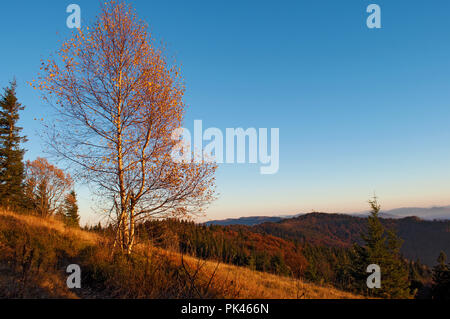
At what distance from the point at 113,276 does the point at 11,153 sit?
32.4 meters

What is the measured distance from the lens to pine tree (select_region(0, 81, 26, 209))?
27.4 metres

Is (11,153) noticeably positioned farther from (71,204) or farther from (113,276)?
(113,276)

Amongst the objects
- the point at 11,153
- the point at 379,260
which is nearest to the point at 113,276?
the point at 379,260

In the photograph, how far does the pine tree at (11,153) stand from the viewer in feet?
90.0

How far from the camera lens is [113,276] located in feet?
21.1

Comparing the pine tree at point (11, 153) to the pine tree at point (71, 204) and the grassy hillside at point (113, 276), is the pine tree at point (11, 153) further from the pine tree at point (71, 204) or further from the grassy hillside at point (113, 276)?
the grassy hillside at point (113, 276)

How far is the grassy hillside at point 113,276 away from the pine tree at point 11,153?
24766 mm

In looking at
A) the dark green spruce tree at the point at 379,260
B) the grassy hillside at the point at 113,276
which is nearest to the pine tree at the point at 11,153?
the grassy hillside at the point at 113,276

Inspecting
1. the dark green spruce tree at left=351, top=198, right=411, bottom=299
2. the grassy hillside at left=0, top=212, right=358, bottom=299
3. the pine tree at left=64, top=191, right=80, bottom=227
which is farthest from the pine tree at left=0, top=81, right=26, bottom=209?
the dark green spruce tree at left=351, top=198, right=411, bottom=299

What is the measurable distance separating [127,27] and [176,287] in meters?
9.65

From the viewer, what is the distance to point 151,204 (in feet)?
27.2
